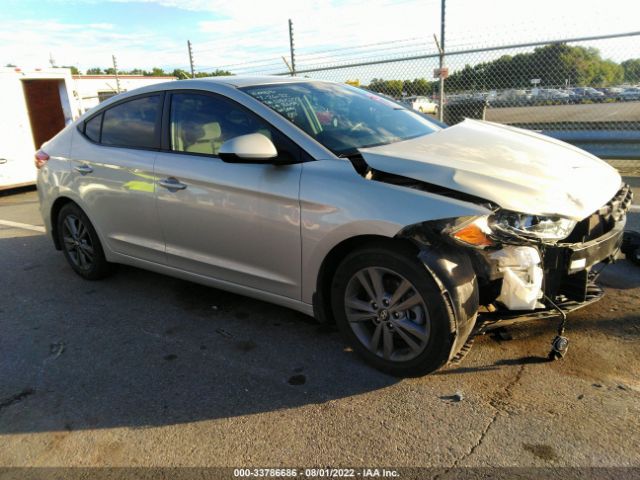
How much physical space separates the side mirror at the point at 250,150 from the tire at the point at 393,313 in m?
0.77

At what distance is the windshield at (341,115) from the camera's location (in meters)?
3.27

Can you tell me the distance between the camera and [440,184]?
2684 millimetres

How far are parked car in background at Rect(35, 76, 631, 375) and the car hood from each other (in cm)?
1

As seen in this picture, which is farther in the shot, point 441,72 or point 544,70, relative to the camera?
point 441,72

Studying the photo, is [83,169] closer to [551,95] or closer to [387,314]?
[387,314]

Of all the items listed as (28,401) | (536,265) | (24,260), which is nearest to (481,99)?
(536,265)

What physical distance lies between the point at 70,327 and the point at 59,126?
925cm

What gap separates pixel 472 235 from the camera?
2572 mm

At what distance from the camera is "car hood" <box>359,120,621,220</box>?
2660 mm

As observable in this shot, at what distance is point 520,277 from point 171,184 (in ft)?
7.75

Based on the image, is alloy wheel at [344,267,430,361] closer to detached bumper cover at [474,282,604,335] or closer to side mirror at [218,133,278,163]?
detached bumper cover at [474,282,604,335]

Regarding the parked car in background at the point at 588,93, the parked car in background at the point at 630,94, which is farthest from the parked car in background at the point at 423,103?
the parked car in background at the point at 630,94

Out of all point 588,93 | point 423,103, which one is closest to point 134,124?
point 423,103

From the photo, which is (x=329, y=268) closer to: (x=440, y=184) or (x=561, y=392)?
(x=440, y=184)
